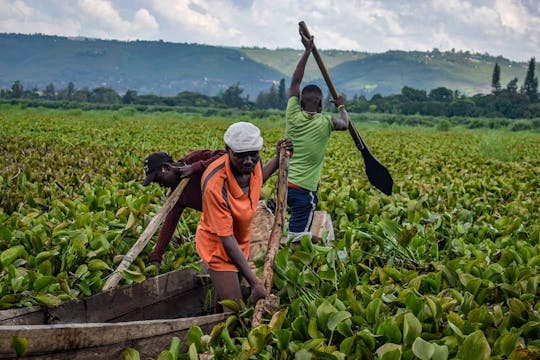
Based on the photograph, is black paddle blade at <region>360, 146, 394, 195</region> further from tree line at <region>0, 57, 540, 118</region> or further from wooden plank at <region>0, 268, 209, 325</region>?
tree line at <region>0, 57, 540, 118</region>

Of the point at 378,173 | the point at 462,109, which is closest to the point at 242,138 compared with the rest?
the point at 378,173

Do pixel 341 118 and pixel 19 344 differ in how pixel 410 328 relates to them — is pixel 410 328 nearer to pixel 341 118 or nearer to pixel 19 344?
pixel 19 344

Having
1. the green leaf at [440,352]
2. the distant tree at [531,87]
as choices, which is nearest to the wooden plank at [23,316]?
Result: the green leaf at [440,352]

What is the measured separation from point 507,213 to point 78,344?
14.7ft

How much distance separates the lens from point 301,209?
456 centimetres

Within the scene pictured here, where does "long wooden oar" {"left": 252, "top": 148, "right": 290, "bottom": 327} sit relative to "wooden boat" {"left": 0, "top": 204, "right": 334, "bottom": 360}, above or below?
above

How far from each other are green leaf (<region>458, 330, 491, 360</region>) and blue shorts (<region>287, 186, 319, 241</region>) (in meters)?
2.27

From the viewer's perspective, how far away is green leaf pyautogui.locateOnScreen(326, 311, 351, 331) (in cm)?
261

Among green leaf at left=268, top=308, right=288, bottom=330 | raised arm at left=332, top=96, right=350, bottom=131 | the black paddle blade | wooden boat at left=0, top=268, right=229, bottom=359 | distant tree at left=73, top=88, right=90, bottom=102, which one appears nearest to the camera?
wooden boat at left=0, top=268, right=229, bottom=359

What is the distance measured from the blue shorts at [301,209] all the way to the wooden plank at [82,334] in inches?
70.4

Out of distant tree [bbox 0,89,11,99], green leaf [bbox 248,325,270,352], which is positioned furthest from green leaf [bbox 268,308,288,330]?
distant tree [bbox 0,89,11,99]

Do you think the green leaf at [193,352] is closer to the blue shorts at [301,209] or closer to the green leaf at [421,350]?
the green leaf at [421,350]

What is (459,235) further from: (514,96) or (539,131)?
(514,96)

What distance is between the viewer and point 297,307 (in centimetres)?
291
